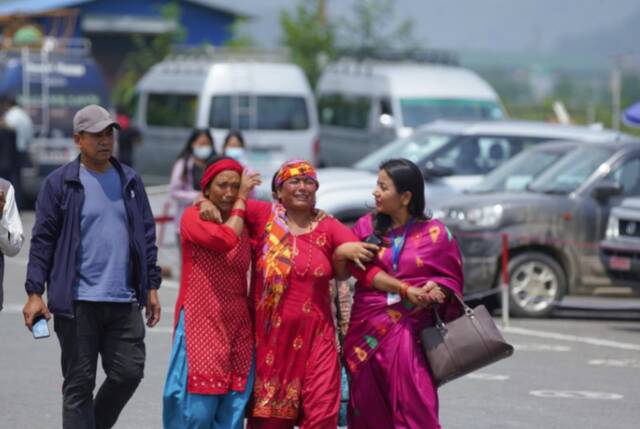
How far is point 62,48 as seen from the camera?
1138 inches

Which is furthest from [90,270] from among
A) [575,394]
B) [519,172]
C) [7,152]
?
[7,152]

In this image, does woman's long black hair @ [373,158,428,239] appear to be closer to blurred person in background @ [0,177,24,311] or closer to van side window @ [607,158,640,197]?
blurred person in background @ [0,177,24,311]

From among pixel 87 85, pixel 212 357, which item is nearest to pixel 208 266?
pixel 212 357

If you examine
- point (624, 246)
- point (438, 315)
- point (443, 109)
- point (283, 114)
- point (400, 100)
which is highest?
point (400, 100)

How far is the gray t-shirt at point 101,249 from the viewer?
7.66 meters

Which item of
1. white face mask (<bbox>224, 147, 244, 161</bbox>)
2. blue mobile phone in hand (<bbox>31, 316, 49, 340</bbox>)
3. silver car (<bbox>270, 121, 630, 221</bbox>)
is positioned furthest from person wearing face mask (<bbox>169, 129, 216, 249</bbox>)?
blue mobile phone in hand (<bbox>31, 316, 49, 340</bbox>)

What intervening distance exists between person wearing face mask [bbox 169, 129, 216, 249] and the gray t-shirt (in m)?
7.41

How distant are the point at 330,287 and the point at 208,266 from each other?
2.11ft

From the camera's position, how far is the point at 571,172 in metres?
15.6

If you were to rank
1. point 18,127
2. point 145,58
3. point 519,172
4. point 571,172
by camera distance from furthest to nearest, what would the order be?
1. point 145,58
2. point 18,127
3. point 519,172
4. point 571,172

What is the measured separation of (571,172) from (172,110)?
51.0ft

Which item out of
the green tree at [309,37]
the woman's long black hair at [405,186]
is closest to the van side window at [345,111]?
the green tree at [309,37]

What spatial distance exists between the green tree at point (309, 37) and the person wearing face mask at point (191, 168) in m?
27.4

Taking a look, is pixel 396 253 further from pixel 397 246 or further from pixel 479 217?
pixel 479 217
